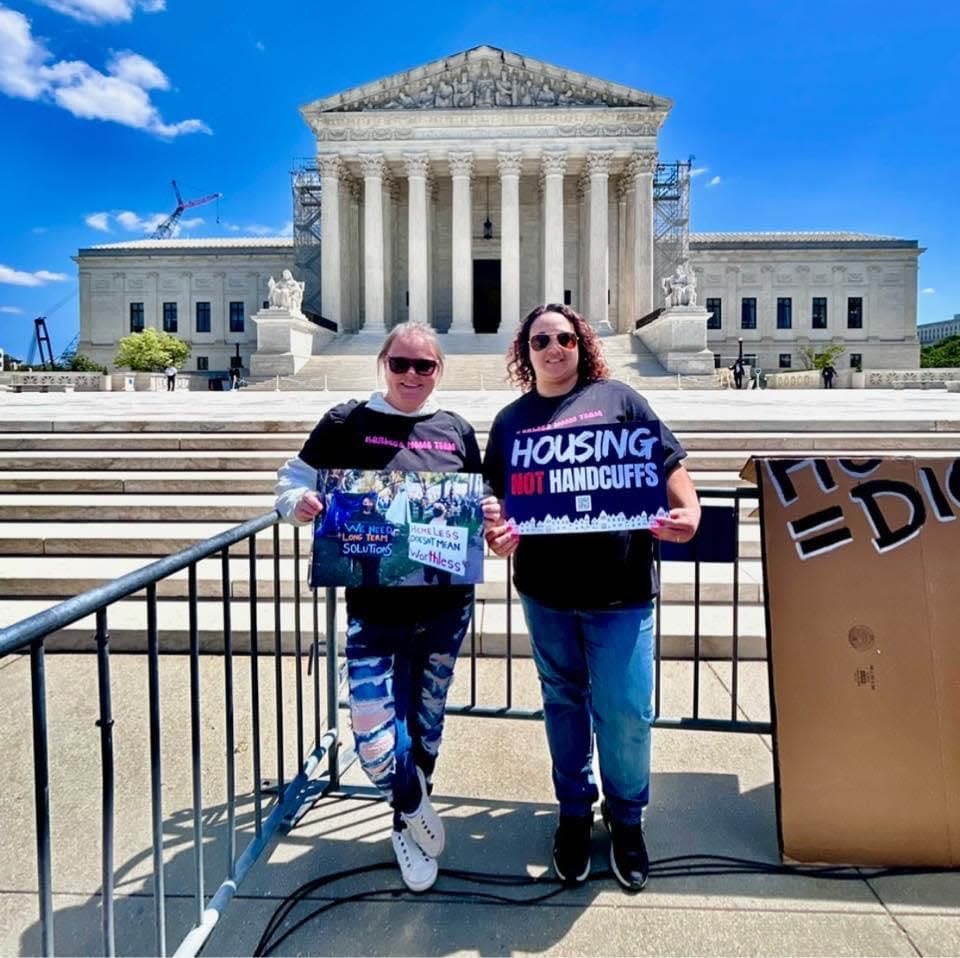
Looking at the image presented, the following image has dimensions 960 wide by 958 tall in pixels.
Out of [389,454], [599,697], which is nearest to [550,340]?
[389,454]

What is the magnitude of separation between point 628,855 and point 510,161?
42373mm

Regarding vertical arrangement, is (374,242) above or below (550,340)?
above

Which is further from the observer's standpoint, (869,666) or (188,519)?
(188,519)

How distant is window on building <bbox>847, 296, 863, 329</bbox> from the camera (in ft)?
198

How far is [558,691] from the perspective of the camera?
9.34 ft

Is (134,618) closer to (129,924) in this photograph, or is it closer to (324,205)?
(129,924)

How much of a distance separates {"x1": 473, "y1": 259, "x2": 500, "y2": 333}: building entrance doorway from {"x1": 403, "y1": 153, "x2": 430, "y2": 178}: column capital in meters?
7.63

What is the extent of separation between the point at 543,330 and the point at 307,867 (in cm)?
240

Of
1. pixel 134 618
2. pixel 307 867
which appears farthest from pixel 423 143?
pixel 307 867

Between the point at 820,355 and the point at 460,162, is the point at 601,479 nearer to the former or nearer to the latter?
the point at 460,162

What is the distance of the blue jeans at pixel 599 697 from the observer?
2711mm

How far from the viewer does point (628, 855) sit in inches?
110

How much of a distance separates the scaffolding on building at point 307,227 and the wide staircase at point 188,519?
4233 centimetres

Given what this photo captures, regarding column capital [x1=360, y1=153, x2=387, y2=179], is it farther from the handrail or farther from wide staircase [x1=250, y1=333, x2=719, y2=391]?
the handrail
